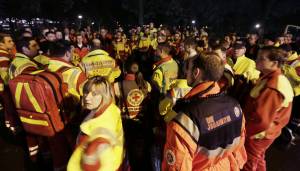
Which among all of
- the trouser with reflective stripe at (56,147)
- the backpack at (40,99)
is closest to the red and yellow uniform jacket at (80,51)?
the trouser with reflective stripe at (56,147)

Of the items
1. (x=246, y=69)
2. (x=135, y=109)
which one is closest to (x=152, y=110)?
(x=135, y=109)

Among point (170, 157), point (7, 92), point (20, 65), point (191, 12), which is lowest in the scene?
point (7, 92)

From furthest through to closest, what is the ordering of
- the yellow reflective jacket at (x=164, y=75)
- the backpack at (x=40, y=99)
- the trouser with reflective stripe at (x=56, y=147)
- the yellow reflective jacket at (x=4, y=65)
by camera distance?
the yellow reflective jacket at (x=4, y=65) < the yellow reflective jacket at (x=164, y=75) < the trouser with reflective stripe at (x=56, y=147) < the backpack at (x=40, y=99)

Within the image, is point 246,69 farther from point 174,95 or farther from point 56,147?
point 56,147

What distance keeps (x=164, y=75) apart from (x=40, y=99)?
2197 mm

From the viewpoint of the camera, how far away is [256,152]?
3391 millimetres

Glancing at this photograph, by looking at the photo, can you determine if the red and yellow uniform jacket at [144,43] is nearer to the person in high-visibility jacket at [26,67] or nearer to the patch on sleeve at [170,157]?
the person in high-visibility jacket at [26,67]

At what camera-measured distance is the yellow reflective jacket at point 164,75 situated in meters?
4.60

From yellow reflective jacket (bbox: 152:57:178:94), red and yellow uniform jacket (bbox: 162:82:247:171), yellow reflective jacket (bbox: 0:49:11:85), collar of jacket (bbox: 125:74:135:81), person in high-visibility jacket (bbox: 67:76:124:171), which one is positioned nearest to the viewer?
red and yellow uniform jacket (bbox: 162:82:247:171)

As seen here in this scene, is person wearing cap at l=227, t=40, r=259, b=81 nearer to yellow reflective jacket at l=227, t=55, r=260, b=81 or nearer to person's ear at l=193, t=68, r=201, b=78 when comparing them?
yellow reflective jacket at l=227, t=55, r=260, b=81

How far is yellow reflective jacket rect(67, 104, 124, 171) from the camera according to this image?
209 centimetres

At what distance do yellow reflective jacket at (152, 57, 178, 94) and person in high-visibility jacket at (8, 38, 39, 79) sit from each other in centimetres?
212

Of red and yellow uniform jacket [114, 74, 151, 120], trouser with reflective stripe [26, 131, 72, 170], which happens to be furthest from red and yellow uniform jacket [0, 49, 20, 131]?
red and yellow uniform jacket [114, 74, 151, 120]

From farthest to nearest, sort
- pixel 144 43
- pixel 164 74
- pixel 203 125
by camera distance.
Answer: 1. pixel 144 43
2. pixel 164 74
3. pixel 203 125
